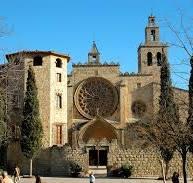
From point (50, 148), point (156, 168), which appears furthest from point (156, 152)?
point (50, 148)

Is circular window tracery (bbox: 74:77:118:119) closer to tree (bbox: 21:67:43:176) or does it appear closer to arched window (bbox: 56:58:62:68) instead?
arched window (bbox: 56:58:62:68)

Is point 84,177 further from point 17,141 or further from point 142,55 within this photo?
point 142,55

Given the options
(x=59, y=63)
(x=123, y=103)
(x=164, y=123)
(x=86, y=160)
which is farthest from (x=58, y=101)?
(x=164, y=123)

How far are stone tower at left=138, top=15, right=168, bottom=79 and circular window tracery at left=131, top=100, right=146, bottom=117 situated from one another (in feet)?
17.3

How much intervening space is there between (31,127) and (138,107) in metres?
18.5

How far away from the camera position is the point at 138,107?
57.1 meters

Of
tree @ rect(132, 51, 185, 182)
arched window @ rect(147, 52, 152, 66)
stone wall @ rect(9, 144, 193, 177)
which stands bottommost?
stone wall @ rect(9, 144, 193, 177)

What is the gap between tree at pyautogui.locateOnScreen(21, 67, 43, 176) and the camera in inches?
1628

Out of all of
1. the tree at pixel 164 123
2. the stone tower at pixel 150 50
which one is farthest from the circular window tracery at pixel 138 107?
the tree at pixel 164 123

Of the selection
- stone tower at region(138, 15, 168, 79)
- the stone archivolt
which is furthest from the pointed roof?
the stone archivolt

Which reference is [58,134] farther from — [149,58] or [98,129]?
[149,58]

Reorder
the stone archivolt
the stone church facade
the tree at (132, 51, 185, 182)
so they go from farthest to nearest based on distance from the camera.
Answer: the stone archivolt
the stone church facade
the tree at (132, 51, 185, 182)

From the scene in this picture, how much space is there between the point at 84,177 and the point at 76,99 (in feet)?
54.7

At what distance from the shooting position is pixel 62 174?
4312 centimetres
